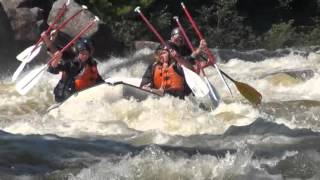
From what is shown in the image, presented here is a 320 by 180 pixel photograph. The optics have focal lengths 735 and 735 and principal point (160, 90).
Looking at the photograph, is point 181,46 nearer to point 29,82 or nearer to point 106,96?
point 106,96

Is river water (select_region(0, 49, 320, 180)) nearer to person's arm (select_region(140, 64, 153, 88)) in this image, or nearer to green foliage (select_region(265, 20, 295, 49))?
person's arm (select_region(140, 64, 153, 88))

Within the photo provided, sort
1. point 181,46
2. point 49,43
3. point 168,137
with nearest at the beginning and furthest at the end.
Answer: point 168,137 < point 49,43 < point 181,46

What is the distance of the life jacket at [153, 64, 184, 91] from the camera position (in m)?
9.18

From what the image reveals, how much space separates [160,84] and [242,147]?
3452mm

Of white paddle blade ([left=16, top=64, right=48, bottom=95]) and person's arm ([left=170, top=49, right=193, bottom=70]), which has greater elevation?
person's arm ([left=170, top=49, right=193, bottom=70])

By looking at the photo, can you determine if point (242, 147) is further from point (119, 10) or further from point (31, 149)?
point (119, 10)

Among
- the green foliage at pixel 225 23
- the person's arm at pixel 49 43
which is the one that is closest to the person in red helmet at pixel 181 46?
the person's arm at pixel 49 43

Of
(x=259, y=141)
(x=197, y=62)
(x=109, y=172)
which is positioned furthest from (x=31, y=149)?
(x=197, y=62)

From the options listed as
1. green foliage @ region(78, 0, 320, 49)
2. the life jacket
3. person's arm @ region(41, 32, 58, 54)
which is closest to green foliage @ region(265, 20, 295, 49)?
green foliage @ region(78, 0, 320, 49)

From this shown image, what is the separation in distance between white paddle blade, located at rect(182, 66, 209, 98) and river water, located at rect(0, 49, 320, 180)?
0.51 ft

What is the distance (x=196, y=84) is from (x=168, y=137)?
2188 mm

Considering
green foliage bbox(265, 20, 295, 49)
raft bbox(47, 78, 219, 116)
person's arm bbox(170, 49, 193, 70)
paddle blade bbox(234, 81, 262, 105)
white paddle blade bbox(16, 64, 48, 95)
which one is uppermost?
person's arm bbox(170, 49, 193, 70)

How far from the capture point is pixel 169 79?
9.22m

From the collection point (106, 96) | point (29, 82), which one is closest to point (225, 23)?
point (29, 82)
